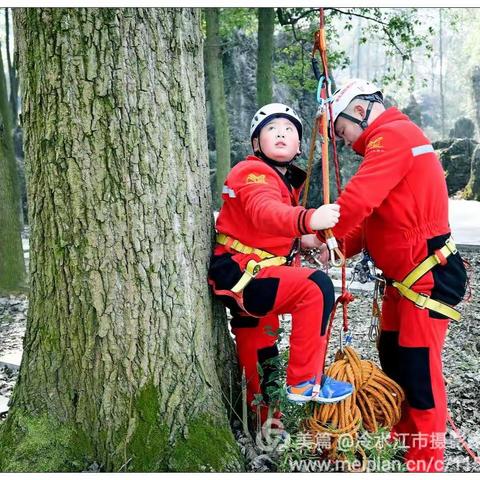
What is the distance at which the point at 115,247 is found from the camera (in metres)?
2.75

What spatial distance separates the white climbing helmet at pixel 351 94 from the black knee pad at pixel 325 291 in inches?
33.6

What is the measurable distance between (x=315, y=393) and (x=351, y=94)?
1.55 m

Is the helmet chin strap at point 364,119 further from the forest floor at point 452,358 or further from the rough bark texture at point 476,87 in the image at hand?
the rough bark texture at point 476,87

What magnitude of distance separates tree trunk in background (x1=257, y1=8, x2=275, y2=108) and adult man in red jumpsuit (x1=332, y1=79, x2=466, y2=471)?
7.42 meters

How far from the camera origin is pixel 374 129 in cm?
306

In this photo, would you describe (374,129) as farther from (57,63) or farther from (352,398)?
(57,63)

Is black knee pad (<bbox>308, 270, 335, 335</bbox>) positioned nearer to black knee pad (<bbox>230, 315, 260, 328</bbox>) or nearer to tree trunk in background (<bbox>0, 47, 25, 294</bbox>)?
black knee pad (<bbox>230, 315, 260, 328</bbox>)

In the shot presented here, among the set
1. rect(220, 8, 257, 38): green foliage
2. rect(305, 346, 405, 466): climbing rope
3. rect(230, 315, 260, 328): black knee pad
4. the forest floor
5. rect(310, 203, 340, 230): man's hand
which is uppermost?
rect(220, 8, 257, 38): green foliage

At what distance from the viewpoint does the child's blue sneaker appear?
2.87 metres

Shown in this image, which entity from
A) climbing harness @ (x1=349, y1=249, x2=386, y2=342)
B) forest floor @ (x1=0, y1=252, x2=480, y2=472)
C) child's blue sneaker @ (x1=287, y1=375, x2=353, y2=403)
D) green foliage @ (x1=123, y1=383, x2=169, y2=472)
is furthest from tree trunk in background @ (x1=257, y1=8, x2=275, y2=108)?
green foliage @ (x1=123, y1=383, x2=169, y2=472)

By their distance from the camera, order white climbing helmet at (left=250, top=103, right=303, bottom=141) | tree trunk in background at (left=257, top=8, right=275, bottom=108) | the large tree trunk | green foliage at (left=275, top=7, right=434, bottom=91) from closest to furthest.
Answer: the large tree trunk → white climbing helmet at (left=250, top=103, right=303, bottom=141) → tree trunk in background at (left=257, top=8, right=275, bottom=108) → green foliage at (left=275, top=7, right=434, bottom=91)

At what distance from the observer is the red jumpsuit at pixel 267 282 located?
287 centimetres

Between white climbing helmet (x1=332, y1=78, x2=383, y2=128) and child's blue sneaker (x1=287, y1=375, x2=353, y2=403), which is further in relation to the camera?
white climbing helmet (x1=332, y1=78, x2=383, y2=128)

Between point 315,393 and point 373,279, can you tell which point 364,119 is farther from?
point 315,393
